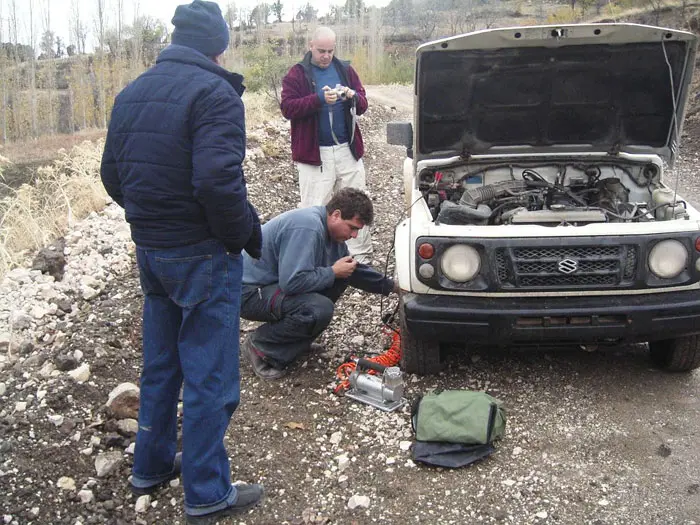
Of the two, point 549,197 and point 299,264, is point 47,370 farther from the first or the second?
point 549,197

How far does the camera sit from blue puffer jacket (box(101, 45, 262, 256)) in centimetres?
286

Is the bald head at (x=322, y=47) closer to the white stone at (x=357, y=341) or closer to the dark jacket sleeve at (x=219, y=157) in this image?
the white stone at (x=357, y=341)

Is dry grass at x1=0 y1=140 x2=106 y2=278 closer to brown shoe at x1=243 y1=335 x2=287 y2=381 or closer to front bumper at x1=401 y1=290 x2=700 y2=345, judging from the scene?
brown shoe at x1=243 y1=335 x2=287 y2=381

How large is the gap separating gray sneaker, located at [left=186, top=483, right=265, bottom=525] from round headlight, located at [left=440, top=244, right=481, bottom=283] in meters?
1.49

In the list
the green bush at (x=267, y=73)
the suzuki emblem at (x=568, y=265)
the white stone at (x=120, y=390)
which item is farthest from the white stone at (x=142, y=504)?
the green bush at (x=267, y=73)

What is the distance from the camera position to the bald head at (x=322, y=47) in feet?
19.4

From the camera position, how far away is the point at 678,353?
425cm

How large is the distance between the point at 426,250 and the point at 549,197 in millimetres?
1240

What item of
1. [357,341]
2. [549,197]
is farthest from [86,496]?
[549,197]

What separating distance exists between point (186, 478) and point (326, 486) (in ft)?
2.31

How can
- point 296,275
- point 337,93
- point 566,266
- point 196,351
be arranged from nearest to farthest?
point 196,351, point 566,266, point 296,275, point 337,93

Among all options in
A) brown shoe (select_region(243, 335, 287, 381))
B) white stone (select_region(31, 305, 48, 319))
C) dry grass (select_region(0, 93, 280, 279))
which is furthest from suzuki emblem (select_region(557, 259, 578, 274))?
dry grass (select_region(0, 93, 280, 279))

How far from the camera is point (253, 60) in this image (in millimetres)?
19703

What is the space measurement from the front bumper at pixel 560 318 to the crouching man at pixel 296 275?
2.34ft
